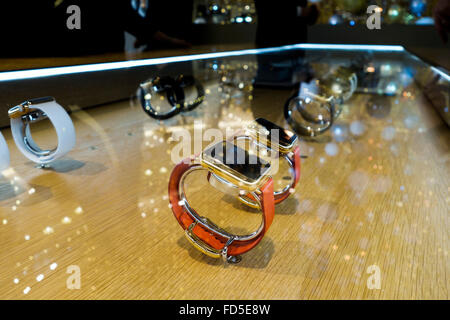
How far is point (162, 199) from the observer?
93 centimetres

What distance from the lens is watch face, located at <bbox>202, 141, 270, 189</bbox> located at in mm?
540

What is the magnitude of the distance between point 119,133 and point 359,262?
3.86 feet

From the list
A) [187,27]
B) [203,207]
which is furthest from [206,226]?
[187,27]

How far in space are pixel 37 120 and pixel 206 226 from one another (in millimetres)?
661

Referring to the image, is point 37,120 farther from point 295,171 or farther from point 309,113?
point 309,113

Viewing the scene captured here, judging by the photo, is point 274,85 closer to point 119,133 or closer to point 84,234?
point 119,133

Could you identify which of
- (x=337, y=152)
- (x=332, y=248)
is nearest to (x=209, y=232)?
(x=332, y=248)

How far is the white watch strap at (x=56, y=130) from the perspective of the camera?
96cm

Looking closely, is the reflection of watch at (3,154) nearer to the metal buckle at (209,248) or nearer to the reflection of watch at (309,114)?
the metal buckle at (209,248)

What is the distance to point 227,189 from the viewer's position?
2.04ft

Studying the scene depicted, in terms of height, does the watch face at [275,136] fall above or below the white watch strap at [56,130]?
above

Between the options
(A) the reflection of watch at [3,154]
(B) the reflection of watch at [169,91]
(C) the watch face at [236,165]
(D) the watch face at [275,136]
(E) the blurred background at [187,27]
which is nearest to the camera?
(C) the watch face at [236,165]

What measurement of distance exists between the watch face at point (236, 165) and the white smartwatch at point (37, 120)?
0.61m

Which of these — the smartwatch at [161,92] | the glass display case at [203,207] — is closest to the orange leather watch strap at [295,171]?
the glass display case at [203,207]
